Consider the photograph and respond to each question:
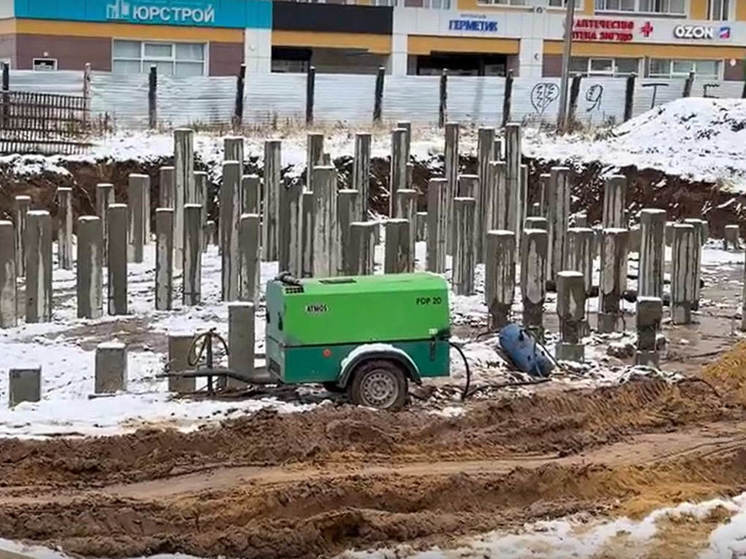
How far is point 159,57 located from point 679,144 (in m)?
20.5

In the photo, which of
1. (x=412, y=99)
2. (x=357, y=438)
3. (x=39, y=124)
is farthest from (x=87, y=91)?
(x=357, y=438)

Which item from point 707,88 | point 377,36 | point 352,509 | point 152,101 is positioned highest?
point 377,36

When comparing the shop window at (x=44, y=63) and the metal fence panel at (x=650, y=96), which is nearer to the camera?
the metal fence panel at (x=650, y=96)

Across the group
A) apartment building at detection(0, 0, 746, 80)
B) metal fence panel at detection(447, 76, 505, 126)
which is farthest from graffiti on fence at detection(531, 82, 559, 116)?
apartment building at detection(0, 0, 746, 80)

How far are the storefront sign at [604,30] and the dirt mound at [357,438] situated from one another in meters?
37.9

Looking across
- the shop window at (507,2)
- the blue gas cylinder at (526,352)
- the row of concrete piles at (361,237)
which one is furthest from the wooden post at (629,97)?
the blue gas cylinder at (526,352)

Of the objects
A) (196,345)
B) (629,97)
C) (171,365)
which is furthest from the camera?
(629,97)

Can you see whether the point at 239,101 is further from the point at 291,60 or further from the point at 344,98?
the point at 291,60

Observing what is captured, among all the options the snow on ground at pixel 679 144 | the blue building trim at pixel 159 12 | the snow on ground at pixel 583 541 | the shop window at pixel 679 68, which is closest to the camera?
the snow on ground at pixel 583 541

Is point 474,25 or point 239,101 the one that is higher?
point 474,25

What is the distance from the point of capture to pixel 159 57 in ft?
138

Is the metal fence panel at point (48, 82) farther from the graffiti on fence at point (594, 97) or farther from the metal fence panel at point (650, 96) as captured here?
the metal fence panel at point (650, 96)

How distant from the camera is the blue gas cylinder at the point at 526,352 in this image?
501 inches

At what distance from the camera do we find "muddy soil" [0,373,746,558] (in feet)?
26.7
